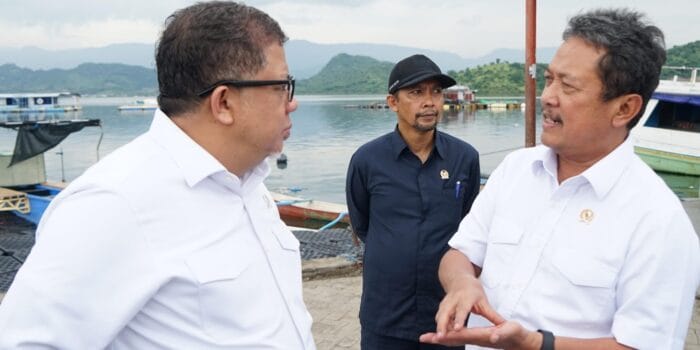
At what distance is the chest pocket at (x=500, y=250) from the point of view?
183cm

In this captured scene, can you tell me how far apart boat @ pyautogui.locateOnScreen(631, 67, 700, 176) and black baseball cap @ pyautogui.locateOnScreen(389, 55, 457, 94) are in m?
17.4

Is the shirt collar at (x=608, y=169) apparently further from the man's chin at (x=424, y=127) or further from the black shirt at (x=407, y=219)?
the man's chin at (x=424, y=127)

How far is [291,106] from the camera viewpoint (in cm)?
168

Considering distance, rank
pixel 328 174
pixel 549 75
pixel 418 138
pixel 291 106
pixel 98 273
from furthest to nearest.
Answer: pixel 328 174 < pixel 418 138 < pixel 549 75 < pixel 291 106 < pixel 98 273

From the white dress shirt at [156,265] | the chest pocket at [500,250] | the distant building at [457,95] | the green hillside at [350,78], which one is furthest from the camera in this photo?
the green hillside at [350,78]

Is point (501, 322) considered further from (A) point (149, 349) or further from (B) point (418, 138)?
(B) point (418, 138)

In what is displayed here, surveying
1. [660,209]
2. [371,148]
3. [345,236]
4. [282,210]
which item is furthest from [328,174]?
[660,209]

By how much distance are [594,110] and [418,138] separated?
1.42 meters

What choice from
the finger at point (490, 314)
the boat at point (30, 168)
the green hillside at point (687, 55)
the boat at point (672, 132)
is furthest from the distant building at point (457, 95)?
the finger at point (490, 314)

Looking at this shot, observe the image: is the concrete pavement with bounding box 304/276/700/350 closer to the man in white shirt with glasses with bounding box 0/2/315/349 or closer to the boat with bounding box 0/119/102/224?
the man in white shirt with glasses with bounding box 0/2/315/349

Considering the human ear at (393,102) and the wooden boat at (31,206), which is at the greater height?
the human ear at (393,102)

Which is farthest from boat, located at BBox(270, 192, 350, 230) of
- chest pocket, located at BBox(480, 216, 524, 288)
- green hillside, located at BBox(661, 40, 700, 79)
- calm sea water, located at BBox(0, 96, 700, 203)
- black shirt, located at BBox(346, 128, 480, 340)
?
green hillside, located at BBox(661, 40, 700, 79)

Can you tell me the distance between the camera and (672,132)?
1956cm

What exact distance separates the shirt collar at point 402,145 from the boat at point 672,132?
1758 centimetres
